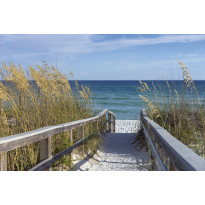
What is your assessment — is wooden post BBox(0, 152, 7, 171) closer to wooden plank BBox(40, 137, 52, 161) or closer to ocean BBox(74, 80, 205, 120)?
wooden plank BBox(40, 137, 52, 161)

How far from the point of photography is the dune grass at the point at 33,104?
107 inches

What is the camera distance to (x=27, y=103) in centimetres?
333

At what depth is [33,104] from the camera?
11.3 ft

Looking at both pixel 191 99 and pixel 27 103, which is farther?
pixel 191 99

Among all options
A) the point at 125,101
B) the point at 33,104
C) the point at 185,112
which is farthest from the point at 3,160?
the point at 125,101

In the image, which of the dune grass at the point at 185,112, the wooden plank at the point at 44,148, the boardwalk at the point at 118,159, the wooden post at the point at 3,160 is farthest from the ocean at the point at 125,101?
the wooden post at the point at 3,160

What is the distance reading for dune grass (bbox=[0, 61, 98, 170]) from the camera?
8.93 ft

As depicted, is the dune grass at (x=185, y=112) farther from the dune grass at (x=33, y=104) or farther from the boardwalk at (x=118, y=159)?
the dune grass at (x=33, y=104)

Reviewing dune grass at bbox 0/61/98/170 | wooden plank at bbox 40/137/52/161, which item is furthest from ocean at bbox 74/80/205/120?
wooden plank at bbox 40/137/52/161
